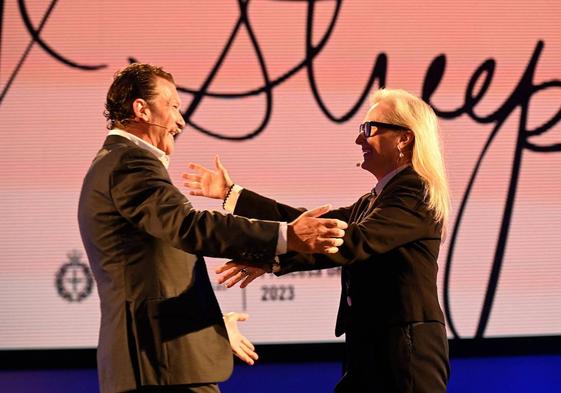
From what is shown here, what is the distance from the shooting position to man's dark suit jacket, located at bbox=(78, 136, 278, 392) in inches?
86.7

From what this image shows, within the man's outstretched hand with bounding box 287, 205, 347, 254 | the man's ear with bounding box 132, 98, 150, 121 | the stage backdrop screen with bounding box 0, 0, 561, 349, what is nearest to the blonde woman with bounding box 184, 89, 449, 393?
the man's outstretched hand with bounding box 287, 205, 347, 254

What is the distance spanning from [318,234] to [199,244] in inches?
12.8

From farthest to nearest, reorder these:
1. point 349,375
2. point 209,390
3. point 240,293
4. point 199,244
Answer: point 240,293, point 349,375, point 209,390, point 199,244

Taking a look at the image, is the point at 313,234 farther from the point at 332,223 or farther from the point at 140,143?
the point at 140,143

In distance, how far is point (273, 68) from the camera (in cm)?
404

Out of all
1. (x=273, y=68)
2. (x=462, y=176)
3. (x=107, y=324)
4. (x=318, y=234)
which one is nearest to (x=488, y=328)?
(x=462, y=176)

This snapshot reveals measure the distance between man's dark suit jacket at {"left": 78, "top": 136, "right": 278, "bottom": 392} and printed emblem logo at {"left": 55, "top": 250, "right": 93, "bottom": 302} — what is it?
1.64 metres

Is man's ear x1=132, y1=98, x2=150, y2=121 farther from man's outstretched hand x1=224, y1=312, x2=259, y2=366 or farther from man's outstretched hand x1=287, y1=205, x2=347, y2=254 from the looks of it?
man's outstretched hand x1=224, y1=312, x2=259, y2=366

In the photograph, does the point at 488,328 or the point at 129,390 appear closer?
the point at 129,390

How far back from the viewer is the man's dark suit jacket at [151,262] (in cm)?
220

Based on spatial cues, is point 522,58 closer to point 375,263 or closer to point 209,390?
point 375,263

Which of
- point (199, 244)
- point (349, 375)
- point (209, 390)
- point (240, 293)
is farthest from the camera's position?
point (240, 293)

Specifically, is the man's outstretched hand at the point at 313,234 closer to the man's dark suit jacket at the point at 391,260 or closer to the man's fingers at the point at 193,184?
the man's dark suit jacket at the point at 391,260

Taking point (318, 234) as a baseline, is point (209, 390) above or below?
below
